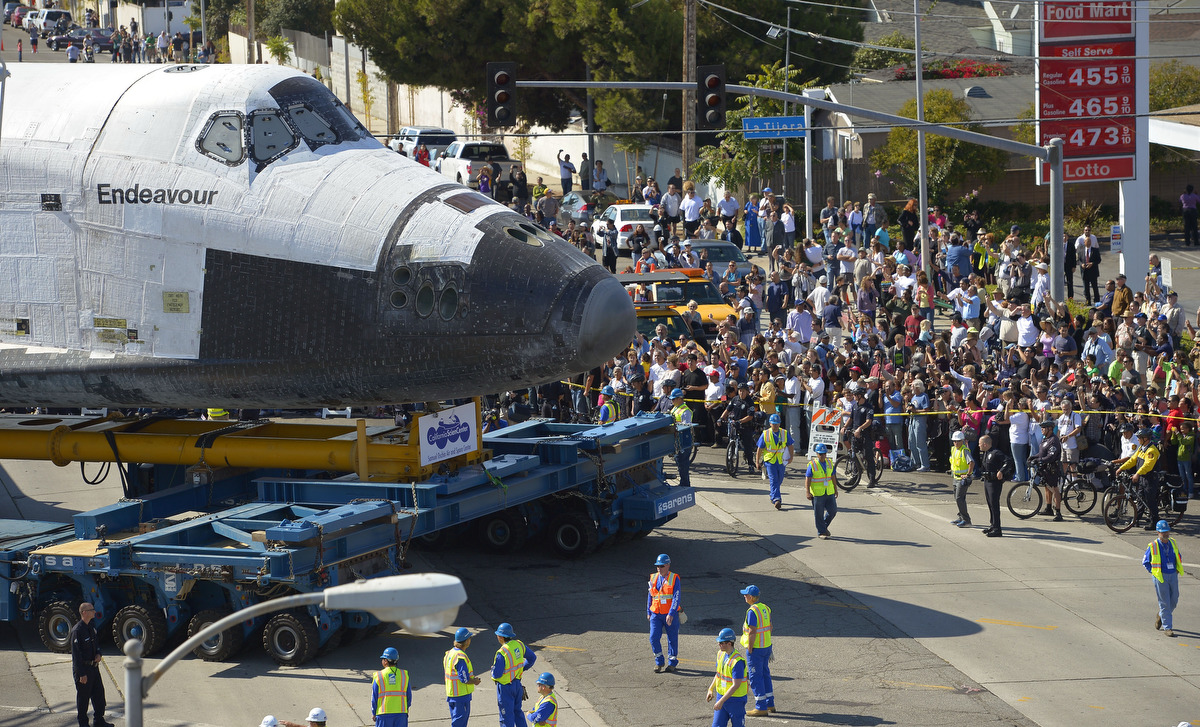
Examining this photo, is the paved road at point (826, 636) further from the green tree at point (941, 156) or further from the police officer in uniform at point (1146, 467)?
the green tree at point (941, 156)

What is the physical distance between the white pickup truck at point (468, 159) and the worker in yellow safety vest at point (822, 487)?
26.3 meters

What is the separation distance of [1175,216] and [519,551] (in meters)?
32.2

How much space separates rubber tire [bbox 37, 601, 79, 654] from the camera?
15.6 meters

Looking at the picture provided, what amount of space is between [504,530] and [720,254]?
54.2 feet

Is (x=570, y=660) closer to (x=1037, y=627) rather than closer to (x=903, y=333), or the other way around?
(x=1037, y=627)

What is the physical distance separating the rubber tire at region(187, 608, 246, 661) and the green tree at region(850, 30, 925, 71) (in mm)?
49155

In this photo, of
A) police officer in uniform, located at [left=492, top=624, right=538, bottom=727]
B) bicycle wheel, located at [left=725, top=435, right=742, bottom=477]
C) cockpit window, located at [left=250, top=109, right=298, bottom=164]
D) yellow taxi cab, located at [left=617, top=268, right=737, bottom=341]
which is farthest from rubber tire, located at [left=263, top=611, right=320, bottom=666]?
yellow taxi cab, located at [left=617, top=268, right=737, bottom=341]

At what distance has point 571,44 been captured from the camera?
A: 49.8m

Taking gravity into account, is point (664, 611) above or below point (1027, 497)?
below

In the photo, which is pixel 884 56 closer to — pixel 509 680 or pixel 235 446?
pixel 235 446

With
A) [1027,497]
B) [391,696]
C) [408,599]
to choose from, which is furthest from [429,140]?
[408,599]

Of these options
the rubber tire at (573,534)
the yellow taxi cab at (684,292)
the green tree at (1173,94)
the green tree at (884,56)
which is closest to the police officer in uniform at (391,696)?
the rubber tire at (573,534)

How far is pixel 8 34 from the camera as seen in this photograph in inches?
3856

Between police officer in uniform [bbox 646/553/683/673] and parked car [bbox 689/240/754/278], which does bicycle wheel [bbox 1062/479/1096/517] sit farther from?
parked car [bbox 689/240/754/278]
